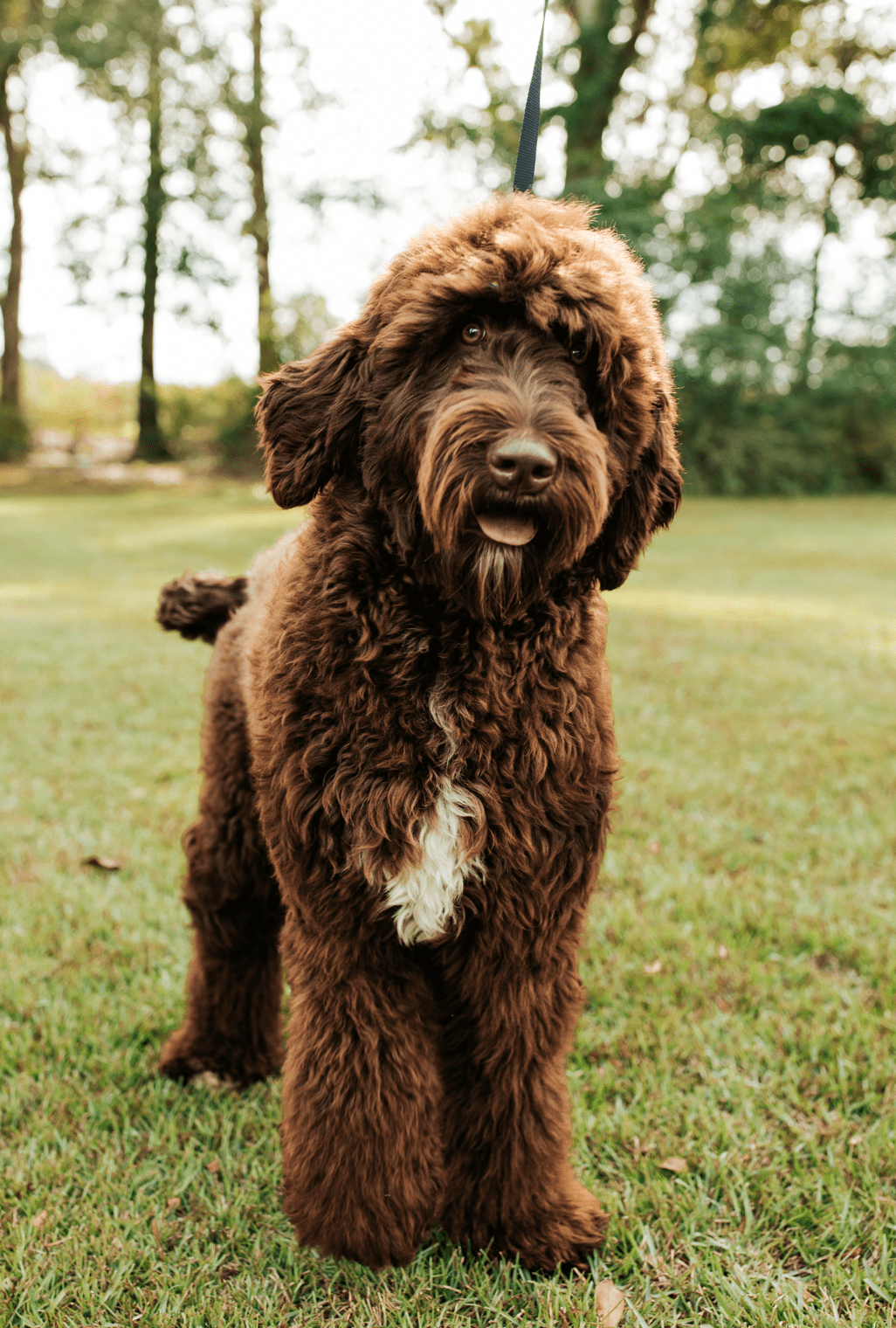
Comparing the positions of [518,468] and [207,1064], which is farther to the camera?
[207,1064]

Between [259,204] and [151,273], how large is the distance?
4.16m

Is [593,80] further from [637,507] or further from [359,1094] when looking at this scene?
[359,1094]

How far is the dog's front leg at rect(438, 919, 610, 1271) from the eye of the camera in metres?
2.40

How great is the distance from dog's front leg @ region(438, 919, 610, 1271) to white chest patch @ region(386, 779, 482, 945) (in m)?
0.26

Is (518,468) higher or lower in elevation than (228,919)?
higher

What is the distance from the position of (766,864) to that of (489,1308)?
9.14ft

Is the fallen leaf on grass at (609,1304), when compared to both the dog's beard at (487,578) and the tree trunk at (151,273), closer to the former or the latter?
the dog's beard at (487,578)

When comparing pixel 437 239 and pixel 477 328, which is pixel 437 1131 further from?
pixel 437 239

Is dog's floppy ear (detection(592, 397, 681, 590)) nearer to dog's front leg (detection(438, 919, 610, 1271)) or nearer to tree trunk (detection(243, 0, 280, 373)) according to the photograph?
dog's front leg (detection(438, 919, 610, 1271))

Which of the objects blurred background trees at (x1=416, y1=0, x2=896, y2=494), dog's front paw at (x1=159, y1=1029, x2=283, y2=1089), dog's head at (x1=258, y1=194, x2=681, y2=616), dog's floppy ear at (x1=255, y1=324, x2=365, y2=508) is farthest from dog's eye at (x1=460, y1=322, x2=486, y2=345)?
blurred background trees at (x1=416, y1=0, x2=896, y2=494)

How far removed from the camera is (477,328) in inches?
80.3

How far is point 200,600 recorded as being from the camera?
10.6ft

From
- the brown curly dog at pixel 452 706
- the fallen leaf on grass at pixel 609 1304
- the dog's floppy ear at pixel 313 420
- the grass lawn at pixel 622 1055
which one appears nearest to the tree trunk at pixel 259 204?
the grass lawn at pixel 622 1055

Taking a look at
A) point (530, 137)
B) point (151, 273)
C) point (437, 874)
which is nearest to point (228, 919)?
point (437, 874)
